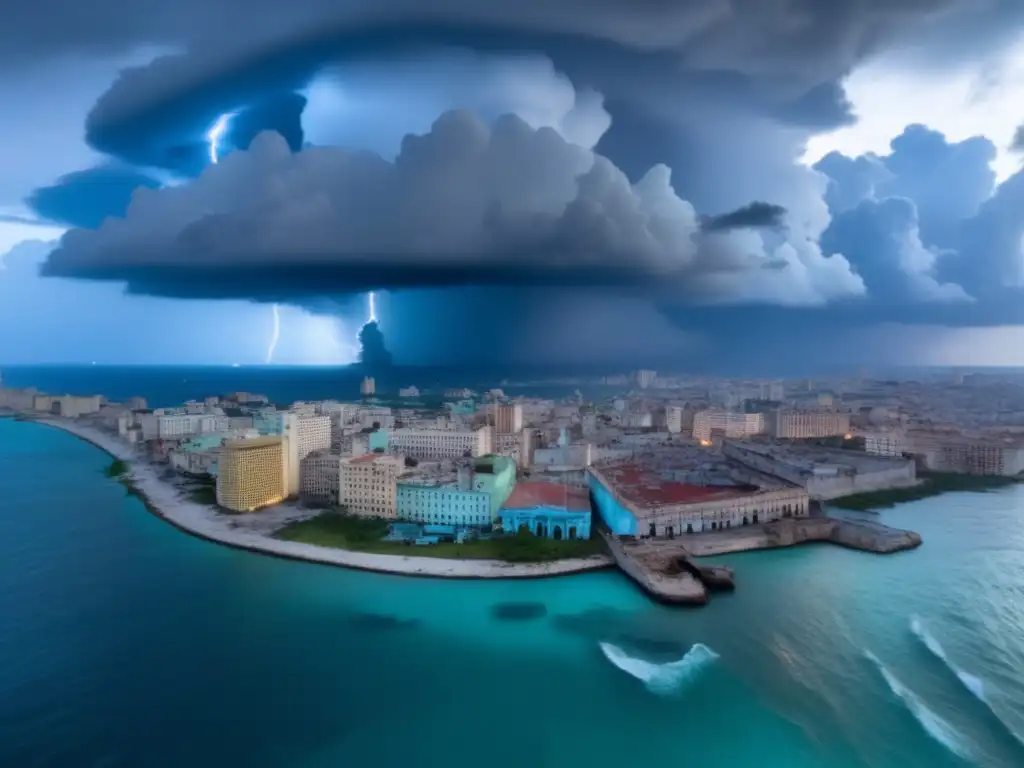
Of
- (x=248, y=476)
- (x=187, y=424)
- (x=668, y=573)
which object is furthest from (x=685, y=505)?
(x=187, y=424)

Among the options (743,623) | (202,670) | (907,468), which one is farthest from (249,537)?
(907,468)

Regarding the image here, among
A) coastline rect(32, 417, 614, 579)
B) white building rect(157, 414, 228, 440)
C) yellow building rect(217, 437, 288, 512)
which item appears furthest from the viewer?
white building rect(157, 414, 228, 440)

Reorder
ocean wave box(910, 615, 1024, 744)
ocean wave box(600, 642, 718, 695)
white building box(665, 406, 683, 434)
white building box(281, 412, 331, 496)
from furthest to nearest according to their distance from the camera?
white building box(665, 406, 683, 434) → white building box(281, 412, 331, 496) → ocean wave box(600, 642, 718, 695) → ocean wave box(910, 615, 1024, 744)

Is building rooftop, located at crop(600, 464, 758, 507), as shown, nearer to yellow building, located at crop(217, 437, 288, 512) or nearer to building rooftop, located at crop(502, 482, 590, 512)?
building rooftop, located at crop(502, 482, 590, 512)

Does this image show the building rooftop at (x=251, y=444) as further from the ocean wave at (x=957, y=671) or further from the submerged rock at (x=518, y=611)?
the ocean wave at (x=957, y=671)

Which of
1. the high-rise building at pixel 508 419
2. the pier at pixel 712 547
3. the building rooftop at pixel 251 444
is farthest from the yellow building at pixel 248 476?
the high-rise building at pixel 508 419

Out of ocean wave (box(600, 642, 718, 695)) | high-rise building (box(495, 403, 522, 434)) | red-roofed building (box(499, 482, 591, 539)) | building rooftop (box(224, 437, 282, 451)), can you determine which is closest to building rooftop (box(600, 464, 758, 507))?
red-roofed building (box(499, 482, 591, 539))

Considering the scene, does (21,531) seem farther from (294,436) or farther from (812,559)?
(812,559)
